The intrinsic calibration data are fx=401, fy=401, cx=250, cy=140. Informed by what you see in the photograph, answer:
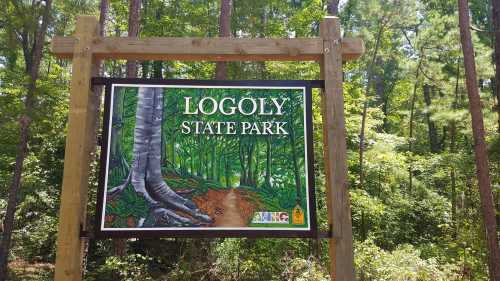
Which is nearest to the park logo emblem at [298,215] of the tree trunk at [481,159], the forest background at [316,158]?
the forest background at [316,158]

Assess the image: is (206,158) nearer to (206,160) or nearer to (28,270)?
(206,160)

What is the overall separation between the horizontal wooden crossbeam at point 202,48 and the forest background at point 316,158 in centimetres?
453

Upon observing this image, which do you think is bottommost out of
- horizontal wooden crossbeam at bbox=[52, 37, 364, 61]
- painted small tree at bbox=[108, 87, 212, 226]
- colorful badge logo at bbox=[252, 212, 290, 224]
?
colorful badge logo at bbox=[252, 212, 290, 224]

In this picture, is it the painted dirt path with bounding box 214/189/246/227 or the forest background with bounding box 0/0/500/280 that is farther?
the forest background with bounding box 0/0/500/280

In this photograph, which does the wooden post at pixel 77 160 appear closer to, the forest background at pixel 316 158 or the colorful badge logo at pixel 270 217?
the colorful badge logo at pixel 270 217

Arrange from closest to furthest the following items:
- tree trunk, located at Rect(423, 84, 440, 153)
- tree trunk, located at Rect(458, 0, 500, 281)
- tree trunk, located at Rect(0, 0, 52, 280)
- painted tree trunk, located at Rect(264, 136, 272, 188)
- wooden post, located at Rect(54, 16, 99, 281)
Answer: wooden post, located at Rect(54, 16, 99, 281), painted tree trunk, located at Rect(264, 136, 272, 188), tree trunk, located at Rect(458, 0, 500, 281), tree trunk, located at Rect(0, 0, 52, 280), tree trunk, located at Rect(423, 84, 440, 153)

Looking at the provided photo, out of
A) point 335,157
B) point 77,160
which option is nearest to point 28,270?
point 77,160

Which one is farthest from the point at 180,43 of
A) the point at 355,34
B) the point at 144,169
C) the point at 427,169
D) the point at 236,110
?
the point at 427,169

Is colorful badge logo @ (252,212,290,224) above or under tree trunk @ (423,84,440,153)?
under

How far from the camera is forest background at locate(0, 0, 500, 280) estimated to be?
765cm

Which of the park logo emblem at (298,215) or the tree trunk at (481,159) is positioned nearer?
the park logo emblem at (298,215)

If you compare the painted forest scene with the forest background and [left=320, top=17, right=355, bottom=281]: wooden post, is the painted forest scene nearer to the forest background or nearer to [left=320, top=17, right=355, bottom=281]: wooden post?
[left=320, top=17, right=355, bottom=281]: wooden post

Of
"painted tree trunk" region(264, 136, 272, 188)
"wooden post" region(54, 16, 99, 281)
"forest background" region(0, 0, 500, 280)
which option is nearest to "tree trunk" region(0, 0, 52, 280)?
"forest background" region(0, 0, 500, 280)

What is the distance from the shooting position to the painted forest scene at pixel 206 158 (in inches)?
117
